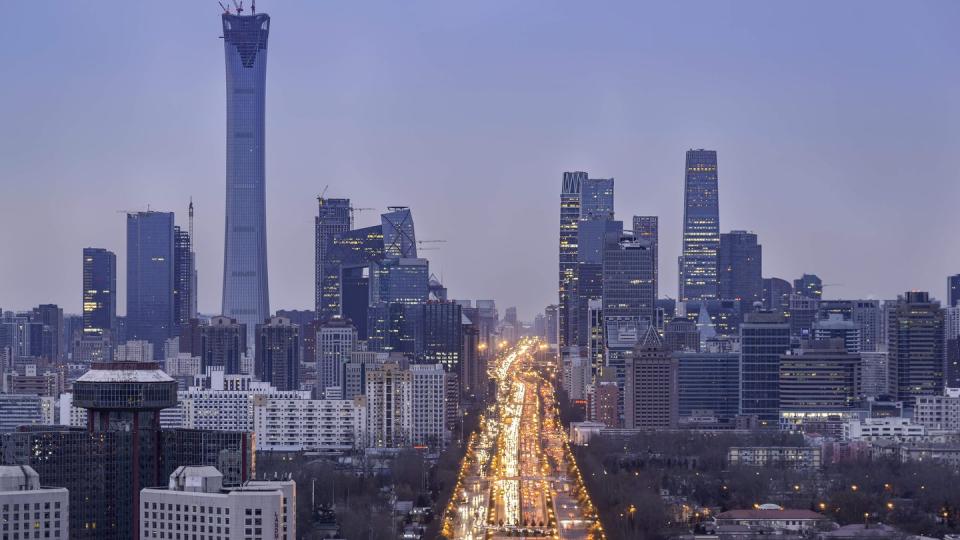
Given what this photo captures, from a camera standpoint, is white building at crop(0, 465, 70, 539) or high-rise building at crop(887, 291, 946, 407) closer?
white building at crop(0, 465, 70, 539)

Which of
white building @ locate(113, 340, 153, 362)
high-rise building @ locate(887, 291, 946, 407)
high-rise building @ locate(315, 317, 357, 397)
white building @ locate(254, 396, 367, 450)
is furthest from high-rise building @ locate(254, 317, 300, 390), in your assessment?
high-rise building @ locate(887, 291, 946, 407)

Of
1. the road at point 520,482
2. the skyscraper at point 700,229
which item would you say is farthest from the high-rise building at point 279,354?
the skyscraper at point 700,229

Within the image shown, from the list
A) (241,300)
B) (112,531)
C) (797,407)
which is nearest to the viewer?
(112,531)

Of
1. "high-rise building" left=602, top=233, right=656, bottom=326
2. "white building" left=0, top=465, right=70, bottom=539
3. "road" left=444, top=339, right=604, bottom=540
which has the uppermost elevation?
"high-rise building" left=602, top=233, right=656, bottom=326

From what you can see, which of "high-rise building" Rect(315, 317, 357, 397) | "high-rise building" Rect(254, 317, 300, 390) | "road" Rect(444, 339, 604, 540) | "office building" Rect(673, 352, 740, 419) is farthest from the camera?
"high-rise building" Rect(315, 317, 357, 397)

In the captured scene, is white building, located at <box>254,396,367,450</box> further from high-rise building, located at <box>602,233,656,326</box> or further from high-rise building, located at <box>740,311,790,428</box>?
high-rise building, located at <box>602,233,656,326</box>

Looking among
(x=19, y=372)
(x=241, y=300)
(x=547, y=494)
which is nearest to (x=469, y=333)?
(x=241, y=300)

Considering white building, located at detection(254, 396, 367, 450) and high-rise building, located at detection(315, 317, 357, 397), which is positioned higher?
high-rise building, located at detection(315, 317, 357, 397)

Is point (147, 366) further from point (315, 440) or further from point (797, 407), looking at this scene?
point (797, 407)
